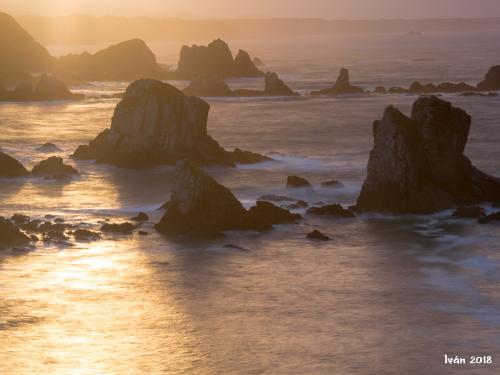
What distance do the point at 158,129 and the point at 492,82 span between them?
246ft

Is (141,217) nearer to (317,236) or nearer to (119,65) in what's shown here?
(317,236)

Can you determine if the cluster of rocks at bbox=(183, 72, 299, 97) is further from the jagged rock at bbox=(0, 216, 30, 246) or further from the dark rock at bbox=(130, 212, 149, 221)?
the jagged rock at bbox=(0, 216, 30, 246)

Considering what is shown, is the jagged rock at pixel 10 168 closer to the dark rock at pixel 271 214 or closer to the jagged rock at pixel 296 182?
the jagged rock at pixel 296 182

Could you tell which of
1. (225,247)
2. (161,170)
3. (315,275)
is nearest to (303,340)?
(315,275)

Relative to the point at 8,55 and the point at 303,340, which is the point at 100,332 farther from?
the point at 8,55

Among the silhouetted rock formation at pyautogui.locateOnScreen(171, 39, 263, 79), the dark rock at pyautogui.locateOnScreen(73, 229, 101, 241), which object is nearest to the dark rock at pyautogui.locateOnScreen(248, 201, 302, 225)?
the dark rock at pyautogui.locateOnScreen(73, 229, 101, 241)

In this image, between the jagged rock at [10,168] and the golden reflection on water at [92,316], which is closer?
the golden reflection on water at [92,316]

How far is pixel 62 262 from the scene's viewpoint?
1764 inches

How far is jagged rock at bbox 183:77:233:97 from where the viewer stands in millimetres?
138250

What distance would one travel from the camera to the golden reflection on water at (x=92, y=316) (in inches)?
1310

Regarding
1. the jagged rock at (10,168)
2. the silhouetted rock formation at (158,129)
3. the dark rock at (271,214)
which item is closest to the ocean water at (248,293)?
the dark rock at (271,214)

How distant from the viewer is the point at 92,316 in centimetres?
3784

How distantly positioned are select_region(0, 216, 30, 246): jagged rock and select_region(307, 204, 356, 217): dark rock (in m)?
13.3

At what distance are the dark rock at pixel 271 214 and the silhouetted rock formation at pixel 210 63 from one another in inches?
4916
